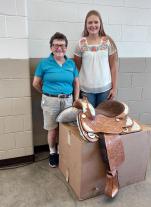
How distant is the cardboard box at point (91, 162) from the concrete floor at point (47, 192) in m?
0.07

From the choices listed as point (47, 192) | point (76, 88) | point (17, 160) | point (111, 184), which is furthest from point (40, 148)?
point (111, 184)

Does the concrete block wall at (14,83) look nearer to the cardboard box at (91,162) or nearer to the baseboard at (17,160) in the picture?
the baseboard at (17,160)

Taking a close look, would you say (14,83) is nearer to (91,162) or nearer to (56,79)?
(56,79)

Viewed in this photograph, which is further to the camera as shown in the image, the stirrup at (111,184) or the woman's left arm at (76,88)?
the woman's left arm at (76,88)

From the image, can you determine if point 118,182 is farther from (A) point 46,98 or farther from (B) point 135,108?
(B) point 135,108

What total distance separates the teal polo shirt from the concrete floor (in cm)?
86

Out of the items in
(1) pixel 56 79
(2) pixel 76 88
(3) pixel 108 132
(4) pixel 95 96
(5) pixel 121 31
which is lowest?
(3) pixel 108 132

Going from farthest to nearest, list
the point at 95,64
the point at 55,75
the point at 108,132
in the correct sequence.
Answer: the point at 95,64
the point at 55,75
the point at 108,132

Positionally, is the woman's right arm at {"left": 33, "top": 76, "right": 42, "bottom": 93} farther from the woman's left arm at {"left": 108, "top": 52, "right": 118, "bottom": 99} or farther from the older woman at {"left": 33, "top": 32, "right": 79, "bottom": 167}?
the woman's left arm at {"left": 108, "top": 52, "right": 118, "bottom": 99}

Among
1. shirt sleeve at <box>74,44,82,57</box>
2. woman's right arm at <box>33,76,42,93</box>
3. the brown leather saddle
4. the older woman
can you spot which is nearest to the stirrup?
the brown leather saddle

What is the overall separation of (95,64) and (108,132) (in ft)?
2.65

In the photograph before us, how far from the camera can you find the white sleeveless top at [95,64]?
2320mm

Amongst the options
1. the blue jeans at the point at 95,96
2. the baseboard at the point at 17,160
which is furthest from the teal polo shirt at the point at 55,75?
the baseboard at the point at 17,160

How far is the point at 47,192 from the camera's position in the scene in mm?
2008
